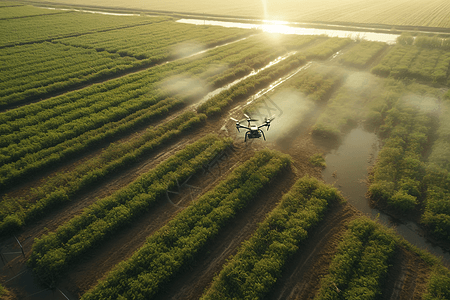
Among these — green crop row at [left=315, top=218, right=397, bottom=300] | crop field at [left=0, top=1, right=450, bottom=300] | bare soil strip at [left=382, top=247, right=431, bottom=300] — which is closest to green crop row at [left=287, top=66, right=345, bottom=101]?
crop field at [left=0, top=1, right=450, bottom=300]

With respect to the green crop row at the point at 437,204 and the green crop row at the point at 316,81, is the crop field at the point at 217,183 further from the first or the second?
the green crop row at the point at 316,81

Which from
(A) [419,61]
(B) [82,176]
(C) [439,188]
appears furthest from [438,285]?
(A) [419,61]

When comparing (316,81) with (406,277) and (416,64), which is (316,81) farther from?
(406,277)

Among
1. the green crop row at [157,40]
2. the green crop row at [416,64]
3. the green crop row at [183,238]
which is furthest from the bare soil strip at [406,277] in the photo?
the green crop row at [157,40]

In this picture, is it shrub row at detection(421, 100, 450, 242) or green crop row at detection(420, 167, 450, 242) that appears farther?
shrub row at detection(421, 100, 450, 242)

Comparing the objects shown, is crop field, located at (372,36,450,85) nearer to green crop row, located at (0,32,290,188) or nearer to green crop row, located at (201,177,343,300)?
green crop row, located at (0,32,290,188)
